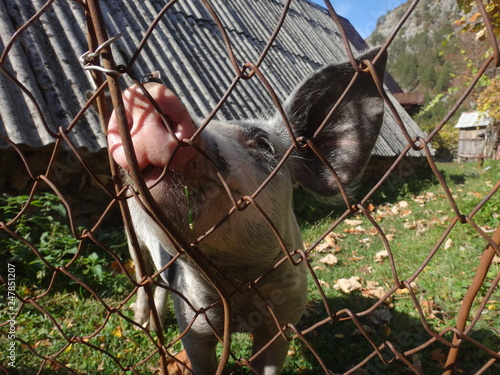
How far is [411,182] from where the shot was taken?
905cm

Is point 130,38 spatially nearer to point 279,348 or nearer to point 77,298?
point 77,298

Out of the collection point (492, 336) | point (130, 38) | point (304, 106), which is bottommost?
point (492, 336)

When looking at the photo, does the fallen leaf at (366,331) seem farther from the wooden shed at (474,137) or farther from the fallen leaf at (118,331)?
the wooden shed at (474,137)

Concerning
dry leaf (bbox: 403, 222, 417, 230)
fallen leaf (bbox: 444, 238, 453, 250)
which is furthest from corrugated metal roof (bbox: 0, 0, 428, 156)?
fallen leaf (bbox: 444, 238, 453, 250)

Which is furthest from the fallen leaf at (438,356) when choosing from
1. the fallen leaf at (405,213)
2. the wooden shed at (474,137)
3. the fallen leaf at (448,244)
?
the wooden shed at (474,137)

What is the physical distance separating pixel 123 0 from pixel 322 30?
7435 mm

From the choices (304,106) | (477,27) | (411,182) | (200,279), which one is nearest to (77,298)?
Result: (200,279)

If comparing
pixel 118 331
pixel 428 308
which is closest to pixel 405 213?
pixel 428 308

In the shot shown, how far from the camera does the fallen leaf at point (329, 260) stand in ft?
15.2

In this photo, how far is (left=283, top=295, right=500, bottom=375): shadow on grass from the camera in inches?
97.7

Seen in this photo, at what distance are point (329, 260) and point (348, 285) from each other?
2.34 ft

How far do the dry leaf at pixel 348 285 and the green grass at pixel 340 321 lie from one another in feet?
0.23

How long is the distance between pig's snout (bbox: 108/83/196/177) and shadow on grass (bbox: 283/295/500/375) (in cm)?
193

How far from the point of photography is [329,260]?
467 centimetres
